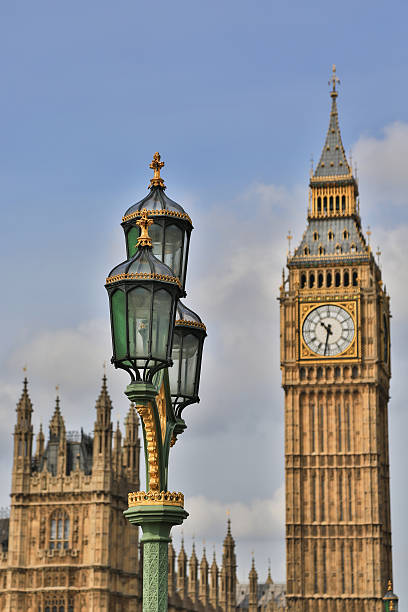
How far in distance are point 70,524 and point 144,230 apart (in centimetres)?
5557

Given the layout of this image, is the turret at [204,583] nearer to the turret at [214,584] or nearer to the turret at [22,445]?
the turret at [214,584]

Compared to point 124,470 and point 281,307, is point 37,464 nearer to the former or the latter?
point 124,470

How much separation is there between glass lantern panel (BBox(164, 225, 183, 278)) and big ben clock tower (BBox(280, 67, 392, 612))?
6967cm

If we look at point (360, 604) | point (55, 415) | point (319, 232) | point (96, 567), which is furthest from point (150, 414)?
point (319, 232)

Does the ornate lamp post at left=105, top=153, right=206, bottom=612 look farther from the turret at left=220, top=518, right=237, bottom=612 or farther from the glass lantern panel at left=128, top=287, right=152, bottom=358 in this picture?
the turret at left=220, top=518, right=237, bottom=612

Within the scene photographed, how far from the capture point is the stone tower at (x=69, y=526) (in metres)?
64.3

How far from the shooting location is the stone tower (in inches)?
2532

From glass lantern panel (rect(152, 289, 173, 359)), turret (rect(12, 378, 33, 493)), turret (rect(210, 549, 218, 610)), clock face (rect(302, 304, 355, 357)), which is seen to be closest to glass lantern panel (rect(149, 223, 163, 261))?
glass lantern panel (rect(152, 289, 173, 359))

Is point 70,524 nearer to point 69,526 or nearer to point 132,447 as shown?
point 69,526

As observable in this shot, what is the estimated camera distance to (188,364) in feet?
41.3

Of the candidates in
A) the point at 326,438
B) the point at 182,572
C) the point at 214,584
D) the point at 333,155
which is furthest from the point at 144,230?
the point at 333,155

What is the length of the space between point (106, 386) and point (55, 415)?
3.91 m

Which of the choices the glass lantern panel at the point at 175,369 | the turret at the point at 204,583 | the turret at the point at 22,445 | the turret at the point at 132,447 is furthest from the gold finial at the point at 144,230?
the turret at the point at 204,583

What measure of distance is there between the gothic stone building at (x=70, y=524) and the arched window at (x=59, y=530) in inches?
2.0
